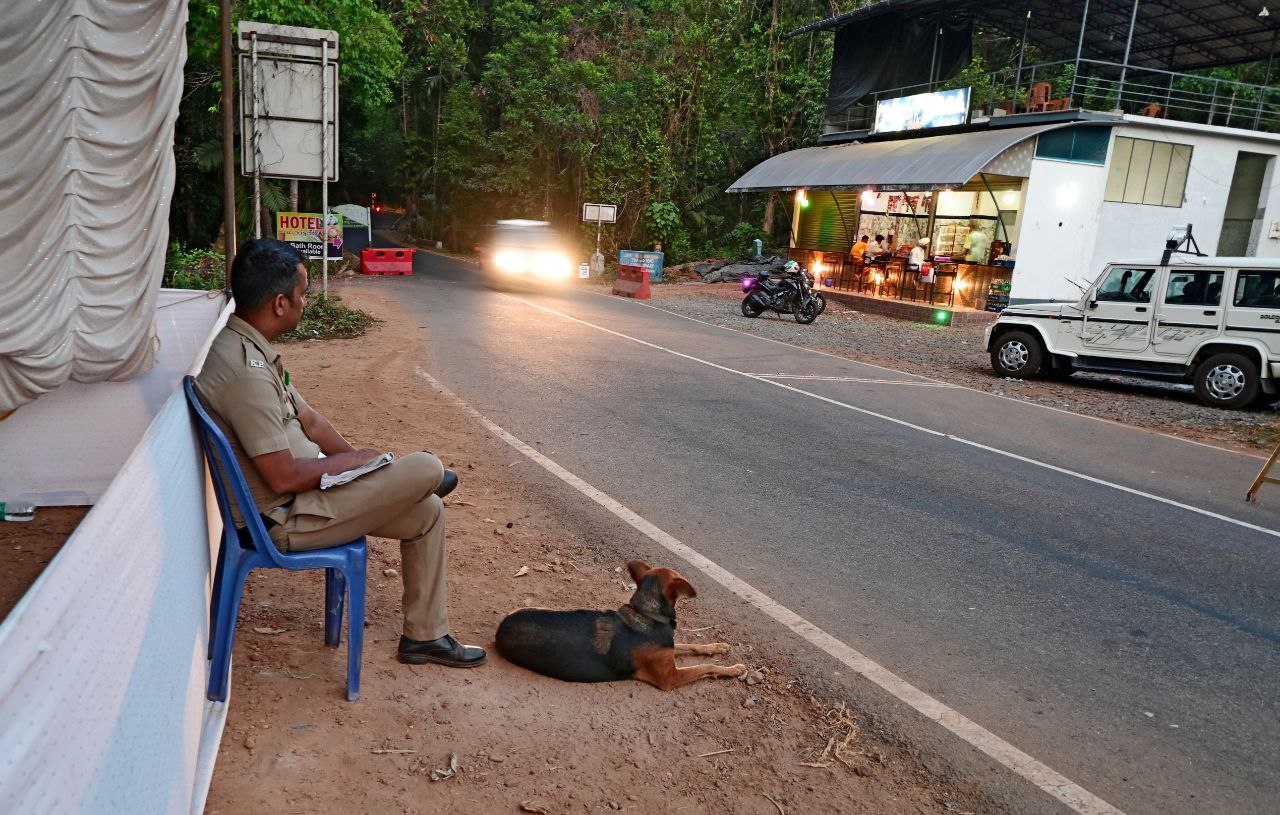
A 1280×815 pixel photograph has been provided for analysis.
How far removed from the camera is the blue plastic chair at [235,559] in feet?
9.30

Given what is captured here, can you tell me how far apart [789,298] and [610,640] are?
17170 millimetres

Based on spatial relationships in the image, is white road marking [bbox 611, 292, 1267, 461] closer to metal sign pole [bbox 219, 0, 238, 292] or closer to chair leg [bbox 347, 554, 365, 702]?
metal sign pole [bbox 219, 0, 238, 292]

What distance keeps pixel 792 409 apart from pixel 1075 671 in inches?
224

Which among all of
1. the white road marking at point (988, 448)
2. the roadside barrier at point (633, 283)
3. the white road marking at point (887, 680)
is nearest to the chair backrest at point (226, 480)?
the white road marking at point (887, 680)

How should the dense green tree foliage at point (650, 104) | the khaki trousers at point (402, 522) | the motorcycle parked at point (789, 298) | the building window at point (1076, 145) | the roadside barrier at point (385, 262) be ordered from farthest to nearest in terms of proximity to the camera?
the dense green tree foliage at point (650, 104), the roadside barrier at point (385, 262), the building window at point (1076, 145), the motorcycle parked at point (789, 298), the khaki trousers at point (402, 522)

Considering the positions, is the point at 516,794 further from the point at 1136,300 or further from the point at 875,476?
the point at 1136,300

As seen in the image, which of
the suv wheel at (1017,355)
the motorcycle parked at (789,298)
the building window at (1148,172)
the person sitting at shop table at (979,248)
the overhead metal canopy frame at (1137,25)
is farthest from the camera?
the person sitting at shop table at (979,248)

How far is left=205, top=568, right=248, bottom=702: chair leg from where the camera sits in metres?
2.86

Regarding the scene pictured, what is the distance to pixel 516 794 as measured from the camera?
284 centimetres

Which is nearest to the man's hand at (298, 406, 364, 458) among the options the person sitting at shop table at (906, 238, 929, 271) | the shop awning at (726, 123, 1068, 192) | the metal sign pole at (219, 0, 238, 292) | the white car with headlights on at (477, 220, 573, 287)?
the metal sign pole at (219, 0, 238, 292)

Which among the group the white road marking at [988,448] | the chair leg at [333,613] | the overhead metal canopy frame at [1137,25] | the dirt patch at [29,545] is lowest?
the dirt patch at [29,545]

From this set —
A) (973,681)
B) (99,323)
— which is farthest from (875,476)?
(99,323)

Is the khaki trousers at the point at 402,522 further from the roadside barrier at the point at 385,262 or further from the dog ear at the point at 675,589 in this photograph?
the roadside barrier at the point at 385,262

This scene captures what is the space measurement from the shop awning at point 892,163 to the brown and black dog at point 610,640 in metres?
18.4
